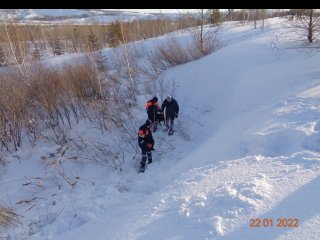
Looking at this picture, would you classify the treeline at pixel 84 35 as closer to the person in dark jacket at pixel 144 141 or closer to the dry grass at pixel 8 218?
the person in dark jacket at pixel 144 141

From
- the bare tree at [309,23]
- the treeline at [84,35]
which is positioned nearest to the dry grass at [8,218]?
the bare tree at [309,23]

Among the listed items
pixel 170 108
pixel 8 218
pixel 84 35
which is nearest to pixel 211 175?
pixel 170 108

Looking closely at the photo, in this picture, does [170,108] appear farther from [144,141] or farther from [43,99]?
[43,99]

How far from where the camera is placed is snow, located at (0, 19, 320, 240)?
11.8ft

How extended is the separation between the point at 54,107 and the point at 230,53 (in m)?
7.66

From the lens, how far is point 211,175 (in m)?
4.73

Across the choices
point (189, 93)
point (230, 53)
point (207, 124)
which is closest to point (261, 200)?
point (207, 124)

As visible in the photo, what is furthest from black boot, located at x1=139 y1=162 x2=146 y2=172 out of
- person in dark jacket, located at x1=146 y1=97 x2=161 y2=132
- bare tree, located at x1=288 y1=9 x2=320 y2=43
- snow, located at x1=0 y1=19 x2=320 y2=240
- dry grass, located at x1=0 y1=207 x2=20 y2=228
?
bare tree, located at x1=288 y1=9 x2=320 y2=43

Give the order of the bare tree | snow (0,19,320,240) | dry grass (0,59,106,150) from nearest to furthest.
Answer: snow (0,19,320,240) → dry grass (0,59,106,150) → the bare tree

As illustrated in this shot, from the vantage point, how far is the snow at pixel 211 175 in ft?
11.8

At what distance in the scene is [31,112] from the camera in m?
8.95

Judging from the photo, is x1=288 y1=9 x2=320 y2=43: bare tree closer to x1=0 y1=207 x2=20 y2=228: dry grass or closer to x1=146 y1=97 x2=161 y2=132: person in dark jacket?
x1=146 y1=97 x2=161 y2=132: person in dark jacket

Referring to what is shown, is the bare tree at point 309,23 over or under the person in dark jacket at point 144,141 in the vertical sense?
over
